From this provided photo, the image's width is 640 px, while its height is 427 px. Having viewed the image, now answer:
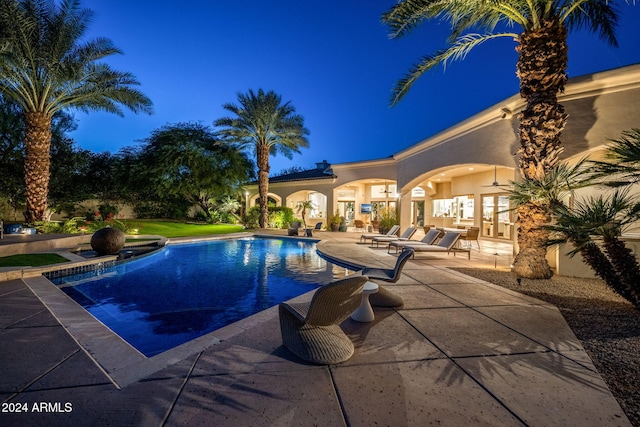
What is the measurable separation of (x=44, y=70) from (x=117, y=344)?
50.6 ft

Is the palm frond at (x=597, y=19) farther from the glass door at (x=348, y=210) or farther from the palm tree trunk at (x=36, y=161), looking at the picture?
the glass door at (x=348, y=210)

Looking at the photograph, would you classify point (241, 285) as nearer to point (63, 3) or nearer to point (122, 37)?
point (63, 3)

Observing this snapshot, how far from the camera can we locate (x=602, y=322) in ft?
14.3

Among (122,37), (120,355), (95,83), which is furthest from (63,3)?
(122,37)

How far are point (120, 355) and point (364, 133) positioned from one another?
147 metres

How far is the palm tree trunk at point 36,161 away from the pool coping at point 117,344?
1178 cm

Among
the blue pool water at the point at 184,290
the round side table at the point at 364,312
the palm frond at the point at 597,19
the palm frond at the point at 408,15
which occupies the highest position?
the palm frond at the point at 597,19

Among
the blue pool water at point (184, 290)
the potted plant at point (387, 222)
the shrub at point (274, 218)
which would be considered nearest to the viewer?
the blue pool water at point (184, 290)

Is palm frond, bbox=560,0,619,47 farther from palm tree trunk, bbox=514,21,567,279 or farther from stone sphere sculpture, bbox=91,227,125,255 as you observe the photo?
stone sphere sculpture, bbox=91,227,125,255

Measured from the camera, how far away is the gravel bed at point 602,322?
9.10 feet

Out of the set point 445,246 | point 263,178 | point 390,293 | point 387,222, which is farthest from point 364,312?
point 263,178

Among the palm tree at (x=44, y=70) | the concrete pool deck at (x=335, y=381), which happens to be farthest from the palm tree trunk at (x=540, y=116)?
the palm tree at (x=44, y=70)

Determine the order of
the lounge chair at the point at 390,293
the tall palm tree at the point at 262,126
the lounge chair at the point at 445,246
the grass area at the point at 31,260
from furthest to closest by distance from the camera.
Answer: the tall palm tree at the point at 262,126
the lounge chair at the point at 445,246
the grass area at the point at 31,260
the lounge chair at the point at 390,293

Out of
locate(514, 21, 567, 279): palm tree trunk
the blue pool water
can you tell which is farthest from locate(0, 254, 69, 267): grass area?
locate(514, 21, 567, 279): palm tree trunk
